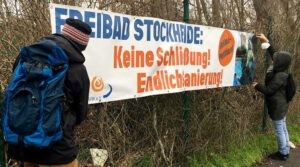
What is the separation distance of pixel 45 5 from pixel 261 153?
4.32 meters

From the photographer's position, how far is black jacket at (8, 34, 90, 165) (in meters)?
2.70

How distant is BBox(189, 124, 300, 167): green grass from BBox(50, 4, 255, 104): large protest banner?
1048 mm

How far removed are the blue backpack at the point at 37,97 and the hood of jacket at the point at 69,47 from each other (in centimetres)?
7

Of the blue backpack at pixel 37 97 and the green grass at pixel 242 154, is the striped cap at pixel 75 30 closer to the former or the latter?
the blue backpack at pixel 37 97

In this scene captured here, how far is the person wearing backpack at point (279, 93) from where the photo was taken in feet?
20.0

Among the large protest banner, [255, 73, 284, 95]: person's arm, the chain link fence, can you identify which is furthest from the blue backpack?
[255, 73, 284, 95]: person's arm

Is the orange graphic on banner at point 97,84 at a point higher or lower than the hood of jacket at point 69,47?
lower

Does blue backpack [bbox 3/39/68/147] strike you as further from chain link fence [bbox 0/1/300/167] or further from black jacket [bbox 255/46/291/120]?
black jacket [bbox 255/46/291/120]

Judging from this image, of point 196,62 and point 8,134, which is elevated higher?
point 196,62

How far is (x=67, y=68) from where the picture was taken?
2.65 m

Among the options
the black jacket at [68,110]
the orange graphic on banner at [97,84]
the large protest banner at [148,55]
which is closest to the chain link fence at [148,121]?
the large protest banner at [148,55]

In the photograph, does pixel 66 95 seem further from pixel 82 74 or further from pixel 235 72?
pixel 235 72

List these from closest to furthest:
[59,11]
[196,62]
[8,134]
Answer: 1. [8,134]
2. [59,11]
3. [196,62]

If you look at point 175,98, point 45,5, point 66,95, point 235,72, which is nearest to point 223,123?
point 235,72
